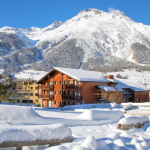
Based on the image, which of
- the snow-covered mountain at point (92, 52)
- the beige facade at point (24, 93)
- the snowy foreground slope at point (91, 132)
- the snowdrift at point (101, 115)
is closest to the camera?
the snowy foreground slope at point (91, 132)

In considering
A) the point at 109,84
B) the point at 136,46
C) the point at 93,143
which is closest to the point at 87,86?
the point at 109,84

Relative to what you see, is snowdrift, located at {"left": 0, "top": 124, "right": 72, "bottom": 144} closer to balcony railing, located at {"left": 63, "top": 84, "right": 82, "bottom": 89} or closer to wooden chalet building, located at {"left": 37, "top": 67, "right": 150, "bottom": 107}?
wooden chalet building, located at {"left": 37, "top": 67, "right": 150, "bottom": 107}

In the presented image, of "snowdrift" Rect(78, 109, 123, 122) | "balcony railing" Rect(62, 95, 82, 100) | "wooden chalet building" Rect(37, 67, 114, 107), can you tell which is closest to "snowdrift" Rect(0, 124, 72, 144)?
"snowdrift" Rect(78, 109, 123, 122)

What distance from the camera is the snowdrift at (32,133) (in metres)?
7.28

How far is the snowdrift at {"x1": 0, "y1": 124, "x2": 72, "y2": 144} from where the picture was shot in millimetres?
7277

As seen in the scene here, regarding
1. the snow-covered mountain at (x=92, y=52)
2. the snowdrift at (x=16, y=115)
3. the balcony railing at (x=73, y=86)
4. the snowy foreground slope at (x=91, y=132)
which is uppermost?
the snow-covered mountain at (x=92, y=52)

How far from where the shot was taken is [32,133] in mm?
7660

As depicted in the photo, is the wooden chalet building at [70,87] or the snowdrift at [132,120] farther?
the wooden chalet building at [70,87]

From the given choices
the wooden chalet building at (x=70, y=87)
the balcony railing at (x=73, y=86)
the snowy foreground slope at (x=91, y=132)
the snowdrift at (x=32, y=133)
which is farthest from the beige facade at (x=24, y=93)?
the snowdrift at (x=32, y=133)

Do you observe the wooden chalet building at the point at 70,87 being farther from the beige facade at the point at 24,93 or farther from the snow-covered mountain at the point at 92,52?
the snow-covered mountain at the point at 92,52

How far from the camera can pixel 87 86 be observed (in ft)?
115

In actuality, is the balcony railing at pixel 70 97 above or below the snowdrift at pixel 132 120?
above

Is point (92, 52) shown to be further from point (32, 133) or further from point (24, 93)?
point (32, 133)

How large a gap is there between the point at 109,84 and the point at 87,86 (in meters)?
6.44
